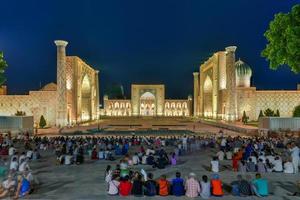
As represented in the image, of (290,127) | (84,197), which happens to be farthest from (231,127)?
(84,197)

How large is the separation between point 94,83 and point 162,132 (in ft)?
78.9

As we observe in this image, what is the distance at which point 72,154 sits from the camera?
13.5 m

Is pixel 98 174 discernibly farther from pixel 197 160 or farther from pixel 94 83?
pixel 94 83

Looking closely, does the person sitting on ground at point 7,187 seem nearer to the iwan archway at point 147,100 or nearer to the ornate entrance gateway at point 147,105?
the iwan archway at point 147,100

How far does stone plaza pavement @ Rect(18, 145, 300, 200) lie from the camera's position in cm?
838

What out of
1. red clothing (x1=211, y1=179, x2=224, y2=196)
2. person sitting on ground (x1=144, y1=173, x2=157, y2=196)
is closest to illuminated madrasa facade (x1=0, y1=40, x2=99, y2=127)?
person sitting on ground (x1=144, y1=173, x2=157, y2=196)

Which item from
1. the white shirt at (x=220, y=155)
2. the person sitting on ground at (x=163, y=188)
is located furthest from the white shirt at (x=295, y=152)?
the person sitting on ground at (x=163, y=188)

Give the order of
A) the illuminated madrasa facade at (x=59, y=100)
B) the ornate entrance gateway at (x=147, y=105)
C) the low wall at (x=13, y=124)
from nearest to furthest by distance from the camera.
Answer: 1. the low wall at (x=13, y=124)
2. the illuminated madrasa facade at (x=59, y=100)
3. the ornate entrance gateway at (x=147, y=105)

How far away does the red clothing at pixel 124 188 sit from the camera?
827 centimetres

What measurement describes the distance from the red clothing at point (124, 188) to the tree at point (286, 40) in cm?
1544

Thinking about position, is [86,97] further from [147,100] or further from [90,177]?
[90,177]

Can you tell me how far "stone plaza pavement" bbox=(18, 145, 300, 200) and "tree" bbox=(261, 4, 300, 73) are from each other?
10.3 meters

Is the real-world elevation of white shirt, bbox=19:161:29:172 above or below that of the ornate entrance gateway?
below

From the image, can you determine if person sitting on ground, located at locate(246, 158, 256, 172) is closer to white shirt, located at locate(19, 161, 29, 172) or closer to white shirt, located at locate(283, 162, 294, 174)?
white shirt, located at locate(283, 162, 294, 174)
